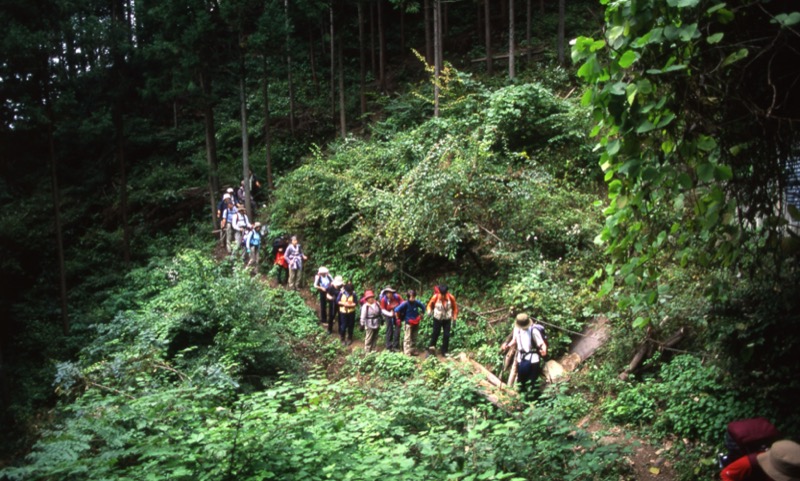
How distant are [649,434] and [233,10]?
20284mm

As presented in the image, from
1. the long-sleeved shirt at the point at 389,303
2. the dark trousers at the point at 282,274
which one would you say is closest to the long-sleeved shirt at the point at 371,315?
the long-sleeved shirt at the point at 389,303

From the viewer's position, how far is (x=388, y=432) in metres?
7.20

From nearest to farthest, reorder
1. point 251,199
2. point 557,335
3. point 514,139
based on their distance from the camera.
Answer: point 557,335, point 514,139, point 251,199

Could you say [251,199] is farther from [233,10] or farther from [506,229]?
[506,229]

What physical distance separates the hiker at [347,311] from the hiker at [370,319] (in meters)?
0.72

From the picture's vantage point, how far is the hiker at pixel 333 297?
15125mm

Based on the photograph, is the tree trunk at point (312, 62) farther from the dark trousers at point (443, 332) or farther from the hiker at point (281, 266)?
the dark trousers at point (443, 332)

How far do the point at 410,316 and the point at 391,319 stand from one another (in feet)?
2.79

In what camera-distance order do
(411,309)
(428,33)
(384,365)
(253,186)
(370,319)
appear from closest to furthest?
(384,365) → (411,309) → (370,319) → (253,186) → (428,33)

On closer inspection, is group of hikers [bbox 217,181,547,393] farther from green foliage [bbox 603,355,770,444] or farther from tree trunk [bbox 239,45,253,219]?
tree trunk [bbox 239,45,253,219]

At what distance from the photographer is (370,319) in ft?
44.5

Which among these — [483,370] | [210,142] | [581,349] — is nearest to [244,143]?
[210,142]

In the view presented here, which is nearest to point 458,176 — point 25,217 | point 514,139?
point 514,139

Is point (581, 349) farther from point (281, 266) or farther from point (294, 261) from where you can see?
point (281, 266)
